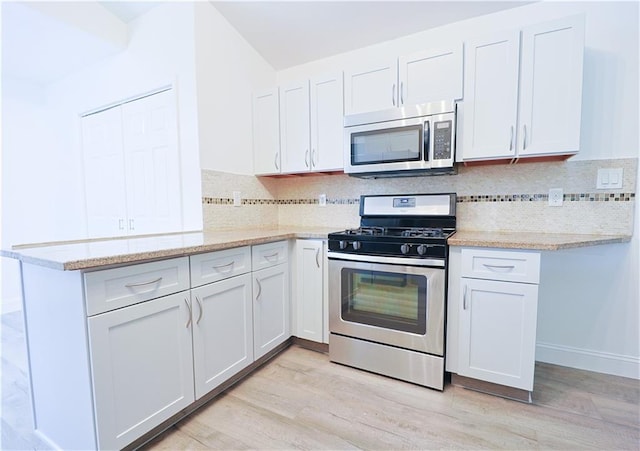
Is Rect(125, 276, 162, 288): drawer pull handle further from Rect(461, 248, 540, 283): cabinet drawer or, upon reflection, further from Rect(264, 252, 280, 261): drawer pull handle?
Rect(461, 248, 540, 283): cabinet drawer

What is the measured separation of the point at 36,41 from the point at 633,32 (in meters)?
4.24

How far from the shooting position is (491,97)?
6.02 feet

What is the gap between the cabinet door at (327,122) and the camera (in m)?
2.31

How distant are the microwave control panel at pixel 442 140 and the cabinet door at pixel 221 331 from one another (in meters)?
1.42

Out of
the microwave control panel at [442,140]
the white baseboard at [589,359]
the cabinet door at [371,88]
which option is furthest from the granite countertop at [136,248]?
the cabinet door at [371,88]

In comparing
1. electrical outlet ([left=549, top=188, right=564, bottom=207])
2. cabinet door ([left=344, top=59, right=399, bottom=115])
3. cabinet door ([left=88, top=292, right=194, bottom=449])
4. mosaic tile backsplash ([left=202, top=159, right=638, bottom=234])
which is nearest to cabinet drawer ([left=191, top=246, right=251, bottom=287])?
cabinet door ([left=88, top=292, right=194, bottom=449])

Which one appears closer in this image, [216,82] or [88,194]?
[216,82]

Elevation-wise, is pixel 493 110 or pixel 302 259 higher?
pixel 493 110

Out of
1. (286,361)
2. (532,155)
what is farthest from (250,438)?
(532,155)

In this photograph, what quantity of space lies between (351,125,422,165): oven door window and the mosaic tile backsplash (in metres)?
0.42

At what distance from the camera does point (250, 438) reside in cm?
144

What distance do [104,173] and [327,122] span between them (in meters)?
2.21

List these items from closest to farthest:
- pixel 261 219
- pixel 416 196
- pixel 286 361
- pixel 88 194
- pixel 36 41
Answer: pixel 286 361 < pixel 416 196 < pixel 36 41 < pixel 261 219 < pixel 88 194

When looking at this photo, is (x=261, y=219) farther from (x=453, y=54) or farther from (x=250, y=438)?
(x=453, y=54)
